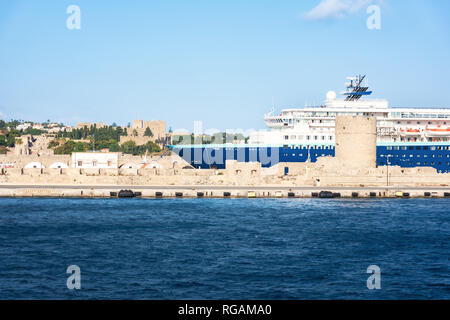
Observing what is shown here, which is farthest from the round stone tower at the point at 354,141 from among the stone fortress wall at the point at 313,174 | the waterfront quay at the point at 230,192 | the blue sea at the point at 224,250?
the blue sea at the point at 224,250

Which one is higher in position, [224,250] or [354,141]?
[354,141]

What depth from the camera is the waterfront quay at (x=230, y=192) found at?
150 ft

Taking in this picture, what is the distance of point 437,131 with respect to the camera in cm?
6203

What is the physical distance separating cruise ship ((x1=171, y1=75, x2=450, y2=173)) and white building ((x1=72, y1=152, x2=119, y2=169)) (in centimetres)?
778

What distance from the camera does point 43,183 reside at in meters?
51.2

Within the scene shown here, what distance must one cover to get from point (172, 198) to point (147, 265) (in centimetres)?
2392

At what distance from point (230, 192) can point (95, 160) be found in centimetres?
2280

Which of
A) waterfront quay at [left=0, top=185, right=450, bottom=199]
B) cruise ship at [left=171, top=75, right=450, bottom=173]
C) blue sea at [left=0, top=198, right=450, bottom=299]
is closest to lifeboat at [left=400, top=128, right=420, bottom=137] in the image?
cruise ship at [left=171, top=75, right=450, bottom=173]

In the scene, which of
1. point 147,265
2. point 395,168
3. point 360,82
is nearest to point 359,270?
point 147,265

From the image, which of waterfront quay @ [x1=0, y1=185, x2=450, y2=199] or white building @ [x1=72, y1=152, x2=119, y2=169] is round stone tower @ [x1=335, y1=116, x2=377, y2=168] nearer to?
waterfront quay @ [x1=0, y1=185, x2=450, y2=199]

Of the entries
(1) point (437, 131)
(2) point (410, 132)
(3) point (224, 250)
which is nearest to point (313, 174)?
(2) point (410, 132)

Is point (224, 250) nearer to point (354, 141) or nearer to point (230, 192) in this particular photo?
point (230, 192)

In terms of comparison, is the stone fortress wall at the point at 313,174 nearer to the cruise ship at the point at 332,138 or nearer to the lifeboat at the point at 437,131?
the cruise ship at the point at 332,138

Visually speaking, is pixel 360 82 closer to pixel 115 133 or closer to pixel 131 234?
pixel 131 234
